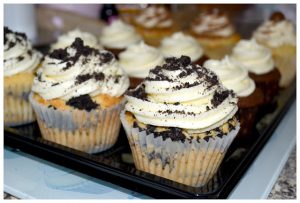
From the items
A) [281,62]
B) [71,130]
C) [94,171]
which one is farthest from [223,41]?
→ [94,171]

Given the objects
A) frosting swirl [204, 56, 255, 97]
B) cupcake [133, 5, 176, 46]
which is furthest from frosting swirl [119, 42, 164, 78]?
cupcake [133, 5, 176, 46]

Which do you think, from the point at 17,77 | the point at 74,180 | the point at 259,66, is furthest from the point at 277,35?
the point at 74,180

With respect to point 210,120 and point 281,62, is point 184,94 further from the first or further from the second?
point 281,62

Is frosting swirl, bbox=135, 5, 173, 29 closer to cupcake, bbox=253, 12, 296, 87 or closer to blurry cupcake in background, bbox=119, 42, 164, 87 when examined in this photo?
cupcake, bbox=253, 12, 296, 87

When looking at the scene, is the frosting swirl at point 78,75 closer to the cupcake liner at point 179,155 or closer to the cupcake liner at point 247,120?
the cupcake liner at point 179,155

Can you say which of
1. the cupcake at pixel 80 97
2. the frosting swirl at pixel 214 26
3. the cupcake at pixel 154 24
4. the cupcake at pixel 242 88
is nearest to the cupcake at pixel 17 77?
the cupcake at pixel 80 97

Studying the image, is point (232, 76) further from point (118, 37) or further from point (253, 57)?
point (118, 37)
